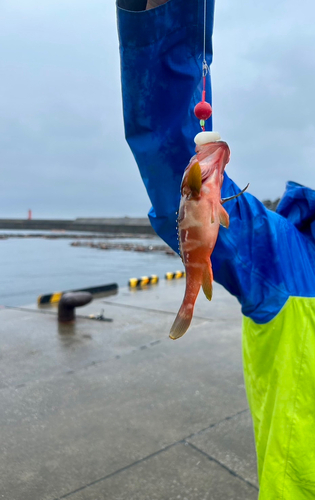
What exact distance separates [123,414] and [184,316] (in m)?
2.81

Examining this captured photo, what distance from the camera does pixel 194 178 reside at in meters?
1.07

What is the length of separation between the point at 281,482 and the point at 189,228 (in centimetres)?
133

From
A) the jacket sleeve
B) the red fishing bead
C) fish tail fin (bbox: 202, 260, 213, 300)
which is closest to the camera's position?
fish tail fin (bbox: 202, 260, 213, 300)

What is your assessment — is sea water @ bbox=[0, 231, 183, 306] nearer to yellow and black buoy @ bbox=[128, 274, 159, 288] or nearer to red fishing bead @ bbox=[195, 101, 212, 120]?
yellow and black buoy @ bbox=[128, 274, 159, 288]

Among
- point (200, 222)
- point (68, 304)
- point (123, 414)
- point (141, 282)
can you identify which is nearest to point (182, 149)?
point (200, 222)

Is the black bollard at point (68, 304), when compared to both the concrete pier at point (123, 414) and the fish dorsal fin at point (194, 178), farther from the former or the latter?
the fish dorsal fin at point (194, 178)

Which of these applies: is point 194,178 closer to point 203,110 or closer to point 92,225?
point 203,110

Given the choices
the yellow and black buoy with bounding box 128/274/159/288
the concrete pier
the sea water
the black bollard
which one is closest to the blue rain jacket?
the concrete pier

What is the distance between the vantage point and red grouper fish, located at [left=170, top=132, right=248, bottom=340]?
3.76ft

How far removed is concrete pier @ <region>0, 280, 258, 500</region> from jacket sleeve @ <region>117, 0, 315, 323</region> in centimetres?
155

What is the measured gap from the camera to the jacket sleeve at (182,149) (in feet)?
5.59

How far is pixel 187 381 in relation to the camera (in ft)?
14.3

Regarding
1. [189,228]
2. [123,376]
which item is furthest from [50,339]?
[189,228]

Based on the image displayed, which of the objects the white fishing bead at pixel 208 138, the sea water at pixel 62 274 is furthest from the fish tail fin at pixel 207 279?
the sea water at pixel 62 274
